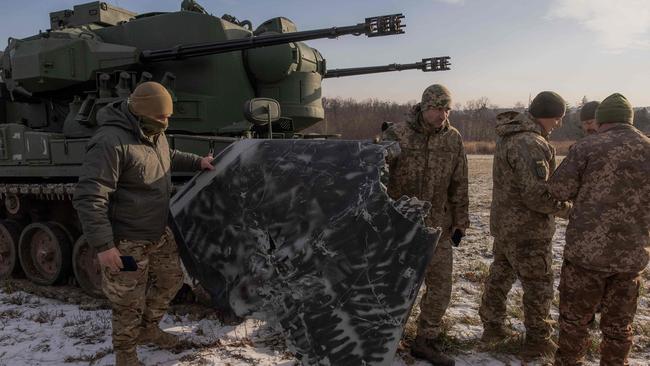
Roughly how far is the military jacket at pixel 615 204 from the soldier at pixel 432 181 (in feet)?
3.05

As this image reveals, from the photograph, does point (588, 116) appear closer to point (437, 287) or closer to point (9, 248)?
point (437, 287)

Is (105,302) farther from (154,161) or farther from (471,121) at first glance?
(471,121)

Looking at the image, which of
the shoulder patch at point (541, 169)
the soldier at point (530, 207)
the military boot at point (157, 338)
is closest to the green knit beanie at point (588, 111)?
the soldier at point (530, 207)

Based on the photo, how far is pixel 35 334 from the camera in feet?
14.7

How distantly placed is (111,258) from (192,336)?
153cm

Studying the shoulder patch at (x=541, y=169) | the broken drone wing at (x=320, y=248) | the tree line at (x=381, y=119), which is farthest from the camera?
the tree line at (x=381, y=119)

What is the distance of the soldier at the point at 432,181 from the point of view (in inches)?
151

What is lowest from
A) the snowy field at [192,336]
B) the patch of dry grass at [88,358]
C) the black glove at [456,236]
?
the snowy field at [192,336]

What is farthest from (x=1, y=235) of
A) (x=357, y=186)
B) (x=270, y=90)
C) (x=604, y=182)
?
(x=604, y=182)

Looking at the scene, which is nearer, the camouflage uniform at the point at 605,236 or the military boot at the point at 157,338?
the camouflage uniform at the point at 605,236

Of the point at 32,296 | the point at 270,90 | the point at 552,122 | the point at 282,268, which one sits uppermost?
the point at 270,90

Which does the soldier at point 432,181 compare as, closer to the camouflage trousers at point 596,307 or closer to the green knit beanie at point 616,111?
the camouflage trousers at point 596,307

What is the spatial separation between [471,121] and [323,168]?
79.7 metres

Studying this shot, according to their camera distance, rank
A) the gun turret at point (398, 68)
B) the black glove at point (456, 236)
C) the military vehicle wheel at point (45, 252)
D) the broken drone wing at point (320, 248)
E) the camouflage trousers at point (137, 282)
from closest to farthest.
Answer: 1. the broken drone wing at point (320, 248)
2. the camouflage trousers at point (137, 282)
3. the black glove at point (456, 236)
4. the military vehicle wheel at point (45, 252)
5. the gun turret at point (398, 68)
